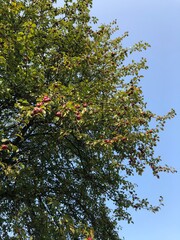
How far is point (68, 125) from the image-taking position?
39.6 feet

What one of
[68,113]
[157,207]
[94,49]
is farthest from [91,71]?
[157,207]

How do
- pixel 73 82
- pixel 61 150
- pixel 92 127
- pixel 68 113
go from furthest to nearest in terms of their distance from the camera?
1. pixel 61 150
2. pixel 73 82
3. pixel 92 127
4. pixel 68 113

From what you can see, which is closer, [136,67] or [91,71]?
[91,71]

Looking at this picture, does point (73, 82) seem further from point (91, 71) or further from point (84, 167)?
point (84, 167)

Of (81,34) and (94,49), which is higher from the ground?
(81,34)

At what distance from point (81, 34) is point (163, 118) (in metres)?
5.21

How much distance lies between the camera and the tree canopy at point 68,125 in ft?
41.5

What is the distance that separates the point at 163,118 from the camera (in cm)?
1539

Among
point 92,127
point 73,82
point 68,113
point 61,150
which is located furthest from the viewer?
point 61,150

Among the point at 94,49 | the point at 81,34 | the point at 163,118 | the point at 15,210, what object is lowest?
the point at 15,210

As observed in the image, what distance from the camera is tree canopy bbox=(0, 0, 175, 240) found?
12.7 metres

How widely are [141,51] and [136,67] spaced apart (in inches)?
30.7

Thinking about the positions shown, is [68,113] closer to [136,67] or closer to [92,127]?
[92,127]

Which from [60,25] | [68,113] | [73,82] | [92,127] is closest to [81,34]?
[60,25]
